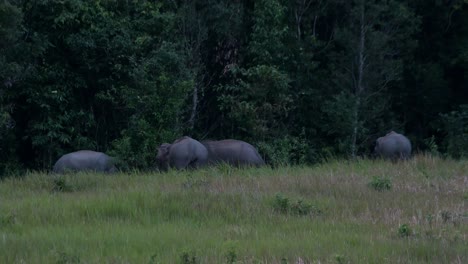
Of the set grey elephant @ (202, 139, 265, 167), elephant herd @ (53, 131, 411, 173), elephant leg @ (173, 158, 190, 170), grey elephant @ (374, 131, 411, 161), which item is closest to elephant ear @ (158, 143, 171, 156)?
elephant herd @ (53, 131, 411, 173)

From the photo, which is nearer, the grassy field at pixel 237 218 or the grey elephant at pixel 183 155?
the grassy field at pixel 237 218

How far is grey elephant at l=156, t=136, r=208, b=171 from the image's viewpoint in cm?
1902

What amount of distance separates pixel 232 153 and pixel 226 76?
6.70 m

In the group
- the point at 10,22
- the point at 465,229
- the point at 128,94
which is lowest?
the point at 465,229

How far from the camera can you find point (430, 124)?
29.3 m

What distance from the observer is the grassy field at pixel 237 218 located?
762 cm

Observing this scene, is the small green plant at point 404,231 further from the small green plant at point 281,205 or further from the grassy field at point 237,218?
the small green plant at point 281,205

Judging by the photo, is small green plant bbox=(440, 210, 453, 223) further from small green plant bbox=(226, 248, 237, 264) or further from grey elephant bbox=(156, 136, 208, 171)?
grey elephant bbox=(156, 136, 208, 171)

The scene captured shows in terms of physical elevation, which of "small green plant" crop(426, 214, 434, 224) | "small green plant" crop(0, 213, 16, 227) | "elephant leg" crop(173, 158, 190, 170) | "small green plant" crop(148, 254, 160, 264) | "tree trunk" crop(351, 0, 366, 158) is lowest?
"elephant leg" crop(173, 158, 190, 170)

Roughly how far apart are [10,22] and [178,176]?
712 centimetres

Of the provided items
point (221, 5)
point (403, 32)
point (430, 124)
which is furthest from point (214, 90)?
point (430, 124)

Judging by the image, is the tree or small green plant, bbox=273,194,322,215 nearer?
small green plant, bbox=273,194,322,215

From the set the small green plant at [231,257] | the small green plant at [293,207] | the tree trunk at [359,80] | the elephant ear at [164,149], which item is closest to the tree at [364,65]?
the tree trunk at [359,80]

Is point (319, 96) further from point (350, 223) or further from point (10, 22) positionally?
point (350, 223)
